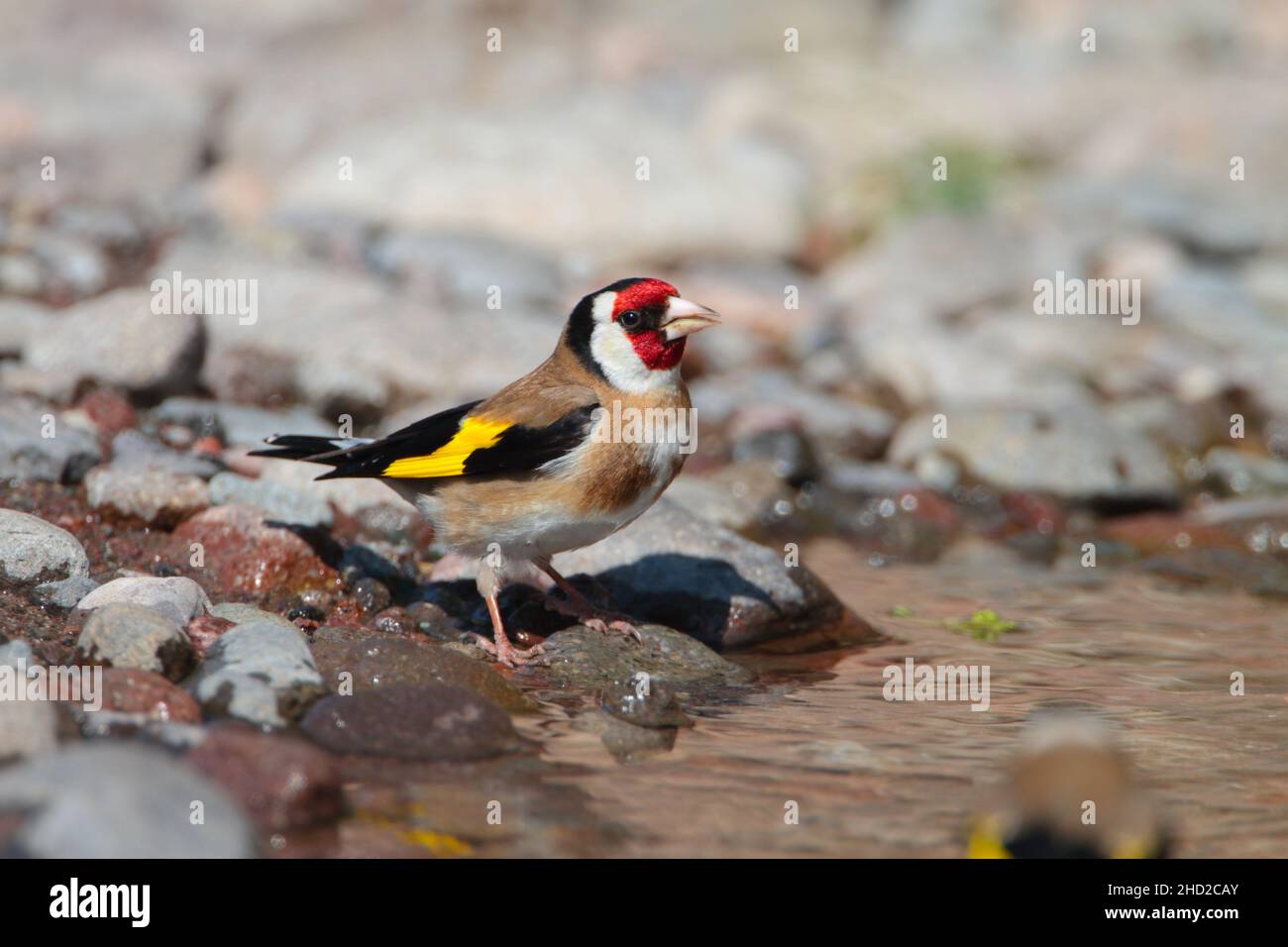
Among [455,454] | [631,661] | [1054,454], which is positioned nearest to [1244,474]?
[1054,454]

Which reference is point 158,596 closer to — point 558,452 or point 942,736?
point 558,452

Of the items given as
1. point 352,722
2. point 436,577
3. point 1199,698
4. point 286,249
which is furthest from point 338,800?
point 286,249

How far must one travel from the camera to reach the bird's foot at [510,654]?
20.6ft

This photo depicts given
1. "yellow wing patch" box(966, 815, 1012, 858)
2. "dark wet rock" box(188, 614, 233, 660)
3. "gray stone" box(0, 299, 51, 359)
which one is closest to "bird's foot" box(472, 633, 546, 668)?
"dark wet rock" box(188, 614, 233, 660)

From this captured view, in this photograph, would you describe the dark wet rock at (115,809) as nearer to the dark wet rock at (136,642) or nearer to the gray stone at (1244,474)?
the dark wet rock at (136,642)

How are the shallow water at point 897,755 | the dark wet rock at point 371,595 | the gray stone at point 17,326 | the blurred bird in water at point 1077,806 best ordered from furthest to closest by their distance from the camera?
the gray stone at point 17,326 → the dark wet rock at point 371,595 → the shallow water at point 897,755 → the blurred bird in water at point 1077,806

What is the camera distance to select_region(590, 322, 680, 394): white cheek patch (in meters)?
6.48

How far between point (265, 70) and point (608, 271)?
6627 mm

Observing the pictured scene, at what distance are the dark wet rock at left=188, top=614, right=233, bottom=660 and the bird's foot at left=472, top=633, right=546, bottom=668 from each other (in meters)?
1.10

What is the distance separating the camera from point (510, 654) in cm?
631

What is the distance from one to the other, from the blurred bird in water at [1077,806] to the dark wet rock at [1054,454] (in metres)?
6.25

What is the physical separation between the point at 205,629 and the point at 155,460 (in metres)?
2.18

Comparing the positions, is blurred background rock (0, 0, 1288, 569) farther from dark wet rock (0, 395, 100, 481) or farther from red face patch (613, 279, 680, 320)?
red face patch (613, 279, 680, 320)

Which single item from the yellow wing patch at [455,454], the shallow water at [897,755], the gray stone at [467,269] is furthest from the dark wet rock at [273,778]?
the gray stone at [467,269]
